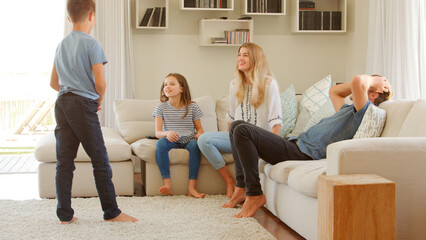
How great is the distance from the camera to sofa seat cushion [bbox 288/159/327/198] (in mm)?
2457

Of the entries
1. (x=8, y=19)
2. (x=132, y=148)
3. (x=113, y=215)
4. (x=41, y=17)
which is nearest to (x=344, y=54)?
(x=132, y=148)

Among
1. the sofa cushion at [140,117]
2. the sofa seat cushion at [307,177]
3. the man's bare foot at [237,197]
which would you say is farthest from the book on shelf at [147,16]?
the sofa seat cushion at [307,177]

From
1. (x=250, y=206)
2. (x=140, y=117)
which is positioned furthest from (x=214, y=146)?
(x=140, y=117)

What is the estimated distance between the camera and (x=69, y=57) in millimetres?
2754

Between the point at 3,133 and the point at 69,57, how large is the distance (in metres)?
5.63

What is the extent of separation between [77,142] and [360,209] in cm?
156

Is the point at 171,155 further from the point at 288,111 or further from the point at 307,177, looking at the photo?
the point at 307,177

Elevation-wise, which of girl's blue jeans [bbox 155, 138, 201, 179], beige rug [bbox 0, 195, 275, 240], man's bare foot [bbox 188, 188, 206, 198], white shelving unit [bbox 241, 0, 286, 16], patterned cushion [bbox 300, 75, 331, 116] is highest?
white shelving unit [bbox 241, 0, 286, 16]

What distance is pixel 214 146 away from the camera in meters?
3.63

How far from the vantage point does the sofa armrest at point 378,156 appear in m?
2.18

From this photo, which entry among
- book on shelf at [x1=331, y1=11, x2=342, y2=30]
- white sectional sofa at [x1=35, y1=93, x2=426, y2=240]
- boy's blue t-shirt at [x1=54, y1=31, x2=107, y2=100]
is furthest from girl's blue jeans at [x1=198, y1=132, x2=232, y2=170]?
book on shelf at [x1=331, y1=11, x2=342, y2=30]

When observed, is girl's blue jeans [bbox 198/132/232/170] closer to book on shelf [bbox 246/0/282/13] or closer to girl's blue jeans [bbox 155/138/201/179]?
girl's blue jeans [bbox 155/138/201/179]

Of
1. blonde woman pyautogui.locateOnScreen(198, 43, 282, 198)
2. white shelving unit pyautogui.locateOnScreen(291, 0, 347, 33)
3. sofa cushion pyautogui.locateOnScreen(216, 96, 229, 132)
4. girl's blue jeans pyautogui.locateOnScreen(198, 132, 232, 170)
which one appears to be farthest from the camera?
white shelving unit pyautogui.locateOnScreen(291, 0, 347, 33)

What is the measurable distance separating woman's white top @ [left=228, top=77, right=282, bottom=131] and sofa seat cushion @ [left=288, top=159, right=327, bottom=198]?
59 cm
